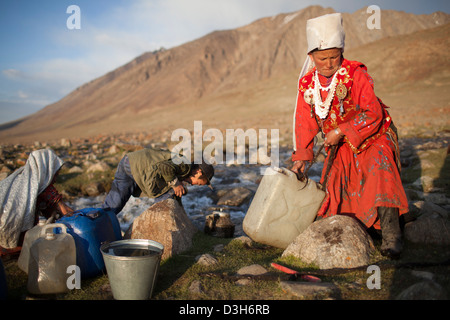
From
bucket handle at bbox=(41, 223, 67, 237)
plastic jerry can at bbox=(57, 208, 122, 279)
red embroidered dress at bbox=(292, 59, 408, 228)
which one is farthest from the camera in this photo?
red embroidered dress at bbox=(292, 59, 408, 228)

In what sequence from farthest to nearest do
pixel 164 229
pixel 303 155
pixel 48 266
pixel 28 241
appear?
pixel 303 155 < pixel 164 229 < pixel 28 241 < pixel 48 266

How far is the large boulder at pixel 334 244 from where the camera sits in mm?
2832

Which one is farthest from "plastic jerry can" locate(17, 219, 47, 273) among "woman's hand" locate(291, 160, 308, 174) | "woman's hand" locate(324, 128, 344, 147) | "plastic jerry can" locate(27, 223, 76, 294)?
Result: "woman's hand" locate(324, 128, 344, 147)

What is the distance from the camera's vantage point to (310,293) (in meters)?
2.38

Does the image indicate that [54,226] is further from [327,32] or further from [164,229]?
[327,32]

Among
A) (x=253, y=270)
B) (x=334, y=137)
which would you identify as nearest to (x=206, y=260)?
(x=253, y=270)

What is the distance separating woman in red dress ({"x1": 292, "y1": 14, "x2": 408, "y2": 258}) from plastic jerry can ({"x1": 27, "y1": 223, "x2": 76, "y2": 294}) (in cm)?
216

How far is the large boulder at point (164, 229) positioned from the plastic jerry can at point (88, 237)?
0.43 m

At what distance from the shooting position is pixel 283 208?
333 cm

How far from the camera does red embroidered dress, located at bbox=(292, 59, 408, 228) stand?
3127 mm

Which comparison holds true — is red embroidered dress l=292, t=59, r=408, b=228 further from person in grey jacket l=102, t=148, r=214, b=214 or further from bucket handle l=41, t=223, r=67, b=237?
bucket handle l=41, t=223, r=67, b=237

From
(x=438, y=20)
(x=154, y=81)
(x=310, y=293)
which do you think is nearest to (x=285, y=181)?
(x=310, y=293)

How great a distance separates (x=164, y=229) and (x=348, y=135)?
1881 millimetres
